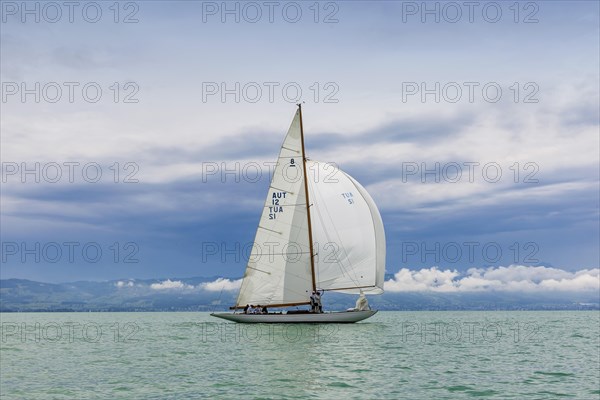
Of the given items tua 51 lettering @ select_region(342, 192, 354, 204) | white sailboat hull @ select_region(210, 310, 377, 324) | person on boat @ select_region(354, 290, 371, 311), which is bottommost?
white sailboat hull @ select_region(210, 310, 377, 324)

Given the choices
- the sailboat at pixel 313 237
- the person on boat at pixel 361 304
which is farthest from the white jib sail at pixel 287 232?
the person on boat at pixel 361 304

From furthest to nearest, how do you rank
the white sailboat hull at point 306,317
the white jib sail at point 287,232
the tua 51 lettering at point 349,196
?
the tua 51 lettering at point 349,196 → the white jib sail at point 287,232 → the white sailboat hull at point 306,317

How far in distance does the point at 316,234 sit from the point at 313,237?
1.42 ft

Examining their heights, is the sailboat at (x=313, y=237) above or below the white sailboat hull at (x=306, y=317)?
above

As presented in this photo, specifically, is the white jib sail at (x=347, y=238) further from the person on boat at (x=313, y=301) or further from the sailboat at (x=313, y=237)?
the person on boat at (x=313, y=301)

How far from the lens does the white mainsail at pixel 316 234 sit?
6675cm

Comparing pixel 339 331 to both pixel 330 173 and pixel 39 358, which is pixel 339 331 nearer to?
pixel 330 173

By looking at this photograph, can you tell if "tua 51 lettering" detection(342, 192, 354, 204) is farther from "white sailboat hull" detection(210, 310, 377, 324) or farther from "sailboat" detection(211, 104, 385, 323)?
"white sailboat hull" detection(210, 310, 377, 324)

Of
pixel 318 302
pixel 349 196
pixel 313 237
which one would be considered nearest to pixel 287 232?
pixel 313 237

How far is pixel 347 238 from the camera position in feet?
220

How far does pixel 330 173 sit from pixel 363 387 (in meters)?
39.2

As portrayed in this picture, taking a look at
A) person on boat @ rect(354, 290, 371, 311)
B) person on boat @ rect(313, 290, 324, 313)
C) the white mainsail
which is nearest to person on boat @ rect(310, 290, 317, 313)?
person on boat @ rect(313, 290, 324, 313)

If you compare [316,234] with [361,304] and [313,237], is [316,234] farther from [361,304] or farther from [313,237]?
[361,304]

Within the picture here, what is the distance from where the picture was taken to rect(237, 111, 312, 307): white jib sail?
66.9m
